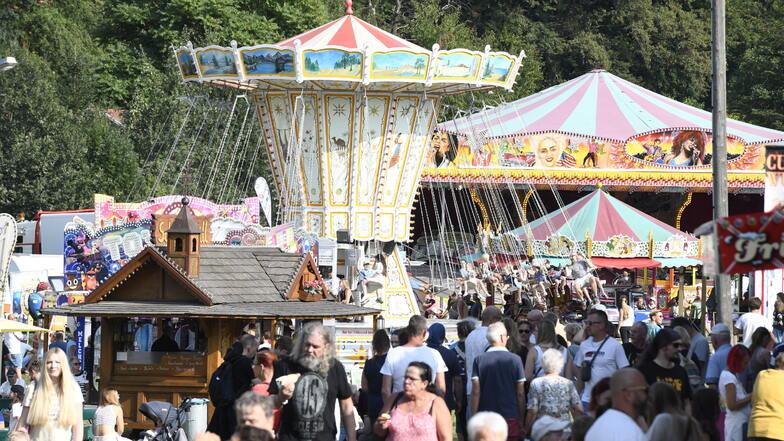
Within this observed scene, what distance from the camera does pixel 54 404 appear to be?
931cm

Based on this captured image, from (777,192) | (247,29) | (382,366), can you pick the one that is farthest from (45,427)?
(247,29)

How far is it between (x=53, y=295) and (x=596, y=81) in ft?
87.9

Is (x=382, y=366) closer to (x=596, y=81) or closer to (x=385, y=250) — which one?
(x=385, y=250)

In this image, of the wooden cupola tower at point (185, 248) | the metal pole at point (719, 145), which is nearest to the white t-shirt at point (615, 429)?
the wooden cupola tower at point (185, 248)

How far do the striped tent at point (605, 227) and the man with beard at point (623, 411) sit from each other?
879 inches

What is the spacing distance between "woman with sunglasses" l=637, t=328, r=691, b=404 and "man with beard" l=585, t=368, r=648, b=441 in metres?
1.86

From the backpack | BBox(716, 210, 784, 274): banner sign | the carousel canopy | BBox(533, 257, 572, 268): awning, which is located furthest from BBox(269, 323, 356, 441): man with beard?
the carousel canopy

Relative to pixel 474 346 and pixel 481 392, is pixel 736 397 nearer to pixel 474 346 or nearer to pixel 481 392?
pixel 481 392

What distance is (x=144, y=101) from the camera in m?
37.0

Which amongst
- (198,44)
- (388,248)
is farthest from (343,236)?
(198,44)

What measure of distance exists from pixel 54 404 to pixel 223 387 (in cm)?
111

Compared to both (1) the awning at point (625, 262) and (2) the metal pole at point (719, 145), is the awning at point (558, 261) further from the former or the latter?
(2) the metal pole at point (719, 145)

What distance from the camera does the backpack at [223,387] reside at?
9727mm

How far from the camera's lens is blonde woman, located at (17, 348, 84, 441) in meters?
9.26
